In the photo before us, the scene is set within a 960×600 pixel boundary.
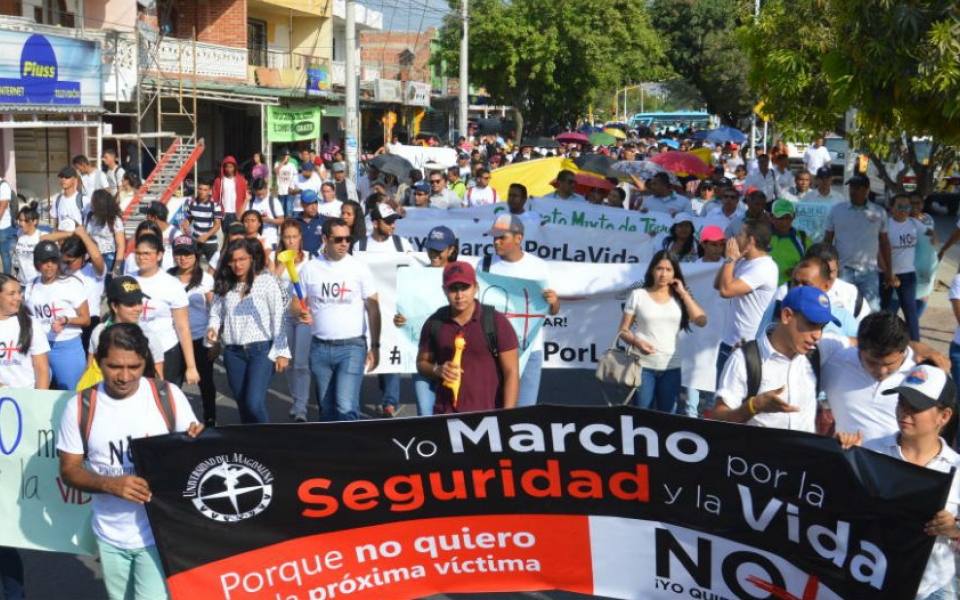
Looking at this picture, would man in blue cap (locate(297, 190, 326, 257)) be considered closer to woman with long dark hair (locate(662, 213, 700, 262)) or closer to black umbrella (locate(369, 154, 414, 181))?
woman with long dark hair (locate(662, 213, 700, 262))

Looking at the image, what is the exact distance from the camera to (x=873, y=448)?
4.66 m

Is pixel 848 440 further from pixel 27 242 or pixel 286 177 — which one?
pixel 286 177

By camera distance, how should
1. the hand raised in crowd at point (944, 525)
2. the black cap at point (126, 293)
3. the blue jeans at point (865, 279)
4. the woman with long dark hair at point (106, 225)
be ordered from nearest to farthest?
the hand raised in crowd at point (944, 525), the black cap at point (126, 293), the blue jeans at point (865, 279), the woman with long dark hair at point (106, 225)

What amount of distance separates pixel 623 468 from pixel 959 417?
1354 millimetres

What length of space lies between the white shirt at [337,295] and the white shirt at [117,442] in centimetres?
297

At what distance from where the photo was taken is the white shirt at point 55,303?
7.47 meters

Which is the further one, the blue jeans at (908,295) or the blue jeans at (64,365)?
the blue jeans at (908,295)

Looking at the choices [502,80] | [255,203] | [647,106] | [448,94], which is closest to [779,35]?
[255,203]

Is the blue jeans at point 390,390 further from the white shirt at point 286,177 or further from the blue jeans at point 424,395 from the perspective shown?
the white shirt at point 286,177

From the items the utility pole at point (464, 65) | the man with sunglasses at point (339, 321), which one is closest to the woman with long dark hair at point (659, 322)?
the man with sunglasses at point (339, 321)

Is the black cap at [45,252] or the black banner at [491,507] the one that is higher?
the black cap at [45,252]

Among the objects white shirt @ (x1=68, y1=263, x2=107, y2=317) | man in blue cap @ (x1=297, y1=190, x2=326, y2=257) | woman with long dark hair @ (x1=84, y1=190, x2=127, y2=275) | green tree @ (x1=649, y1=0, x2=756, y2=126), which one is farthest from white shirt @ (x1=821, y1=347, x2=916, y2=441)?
green tree @ (x1=649, y1=0, x2=756, y2=126)

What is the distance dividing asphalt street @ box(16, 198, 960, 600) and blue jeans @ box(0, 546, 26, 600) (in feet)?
1.22

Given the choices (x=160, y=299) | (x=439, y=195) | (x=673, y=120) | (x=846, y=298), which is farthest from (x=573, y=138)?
(x=673, y=120)
